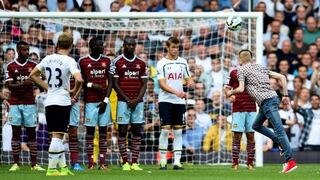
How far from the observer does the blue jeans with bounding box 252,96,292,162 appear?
55.8ft

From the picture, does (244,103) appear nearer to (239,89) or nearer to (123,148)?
(239,89)

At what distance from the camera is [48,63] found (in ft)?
52.2

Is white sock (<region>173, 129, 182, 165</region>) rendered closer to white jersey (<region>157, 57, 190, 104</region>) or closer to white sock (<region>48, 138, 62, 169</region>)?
white jersey (<region>157, 57, 190, 104</region>)

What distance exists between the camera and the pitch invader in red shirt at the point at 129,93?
1828 centimetres

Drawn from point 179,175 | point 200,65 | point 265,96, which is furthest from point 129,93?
point 200,65

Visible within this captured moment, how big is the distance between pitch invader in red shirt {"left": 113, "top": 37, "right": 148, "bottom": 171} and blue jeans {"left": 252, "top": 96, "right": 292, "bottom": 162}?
2.26 m

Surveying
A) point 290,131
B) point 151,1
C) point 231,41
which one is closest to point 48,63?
point 231,41

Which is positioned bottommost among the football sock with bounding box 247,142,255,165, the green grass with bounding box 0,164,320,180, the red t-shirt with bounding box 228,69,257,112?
the green grass with bounding box 0,164,320,180

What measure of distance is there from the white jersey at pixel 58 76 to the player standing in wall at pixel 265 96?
3.00 m

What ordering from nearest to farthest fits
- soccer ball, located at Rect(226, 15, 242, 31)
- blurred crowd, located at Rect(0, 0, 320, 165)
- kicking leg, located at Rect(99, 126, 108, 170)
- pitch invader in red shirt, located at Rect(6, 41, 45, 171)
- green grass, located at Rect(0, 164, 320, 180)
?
1. green grass, located at Rect(0, 164, 320, 180)
2. kicking leg, located at Rect(99, 126, 108, 170)
3. pitch invader in red shirt, located at Rect(6, 41, 45, 171)
4. soccer ball, located at Rect(226, 15, 242, 31)
5. blurred crowd, located at Rect(0, 0, 320, 165)

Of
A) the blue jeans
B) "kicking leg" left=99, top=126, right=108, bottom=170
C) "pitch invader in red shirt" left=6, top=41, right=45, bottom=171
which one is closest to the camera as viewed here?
the blue jeans

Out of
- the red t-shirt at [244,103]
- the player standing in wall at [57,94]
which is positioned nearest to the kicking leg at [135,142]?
the red t-shirt at [244,103]

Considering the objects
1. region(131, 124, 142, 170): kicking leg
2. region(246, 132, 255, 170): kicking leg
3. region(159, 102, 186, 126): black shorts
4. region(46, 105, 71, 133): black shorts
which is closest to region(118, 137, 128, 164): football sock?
region(131, 124, 142, 170): kicking leg

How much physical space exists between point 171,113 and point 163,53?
443 centimetres
